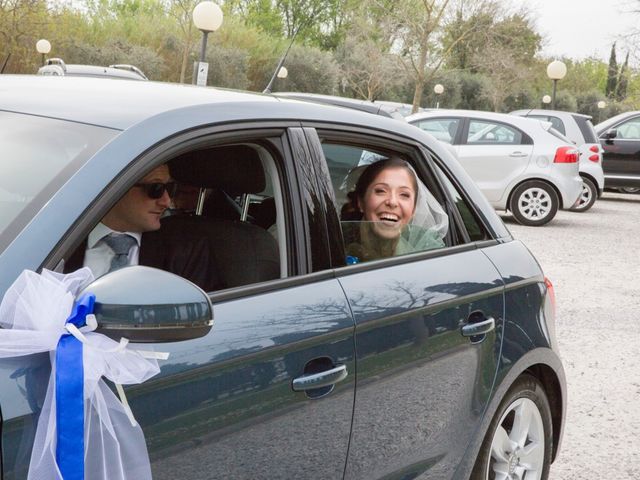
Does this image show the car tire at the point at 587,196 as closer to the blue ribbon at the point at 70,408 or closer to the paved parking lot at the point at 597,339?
the paved parking lot at the point at 597,339

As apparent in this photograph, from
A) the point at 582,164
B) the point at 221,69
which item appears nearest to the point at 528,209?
the point at 582,164

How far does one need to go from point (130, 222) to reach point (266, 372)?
0.75 m

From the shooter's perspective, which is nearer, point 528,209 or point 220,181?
point 220,181

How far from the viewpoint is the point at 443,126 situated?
1487cm

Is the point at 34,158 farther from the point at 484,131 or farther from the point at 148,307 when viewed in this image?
the point at 484,131

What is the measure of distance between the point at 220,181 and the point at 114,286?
4.19 ft

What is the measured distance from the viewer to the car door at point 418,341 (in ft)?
8.43

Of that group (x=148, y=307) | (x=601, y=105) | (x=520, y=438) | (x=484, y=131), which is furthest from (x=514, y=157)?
(x=601, y=105)

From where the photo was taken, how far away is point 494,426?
327 cm

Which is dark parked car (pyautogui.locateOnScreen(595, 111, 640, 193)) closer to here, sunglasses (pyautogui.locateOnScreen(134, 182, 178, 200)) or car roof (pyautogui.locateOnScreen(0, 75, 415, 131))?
car roof (pyautogui.locateOnScreen(0, 75, 415, 131))

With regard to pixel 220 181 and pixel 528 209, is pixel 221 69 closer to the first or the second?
pixel 528 209

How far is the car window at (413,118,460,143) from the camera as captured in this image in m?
14.8

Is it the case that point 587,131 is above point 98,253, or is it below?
above

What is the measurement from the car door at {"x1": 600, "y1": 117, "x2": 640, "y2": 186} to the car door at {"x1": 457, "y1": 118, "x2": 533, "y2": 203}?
17.9 ft
